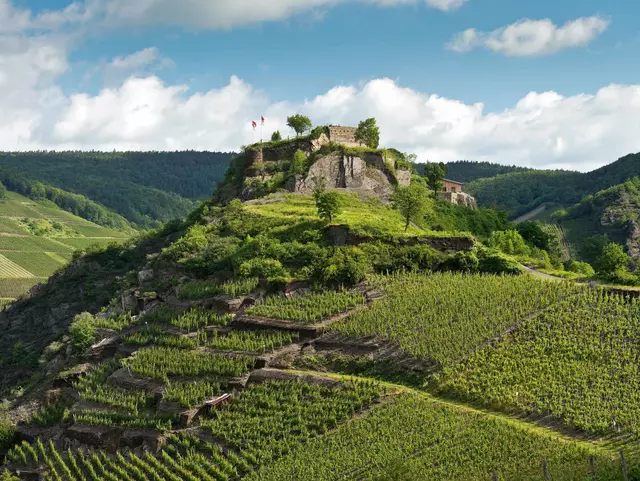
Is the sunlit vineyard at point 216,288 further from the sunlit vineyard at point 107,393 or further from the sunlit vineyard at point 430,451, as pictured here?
the sunlit vineyard at point 430,451

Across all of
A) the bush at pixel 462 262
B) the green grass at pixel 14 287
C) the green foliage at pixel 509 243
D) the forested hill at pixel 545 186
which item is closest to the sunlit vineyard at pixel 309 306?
the bush at pixel 462 262

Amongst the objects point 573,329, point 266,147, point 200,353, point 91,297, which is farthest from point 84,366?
point 266,147

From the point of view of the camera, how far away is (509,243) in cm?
5834

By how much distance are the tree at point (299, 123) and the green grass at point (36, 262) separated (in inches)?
2917

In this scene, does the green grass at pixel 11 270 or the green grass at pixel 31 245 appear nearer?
the green grass at pixel 11 270

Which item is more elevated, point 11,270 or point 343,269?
point 343,269

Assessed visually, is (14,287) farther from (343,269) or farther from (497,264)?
(497,264)

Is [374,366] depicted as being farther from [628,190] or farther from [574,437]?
[628,190]

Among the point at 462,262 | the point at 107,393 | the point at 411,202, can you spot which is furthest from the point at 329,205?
the point at 107,393

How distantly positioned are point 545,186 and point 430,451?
545 ft

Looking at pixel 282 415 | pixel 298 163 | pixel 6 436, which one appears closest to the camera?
pixel 282 415

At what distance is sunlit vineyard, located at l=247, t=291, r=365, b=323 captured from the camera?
4297 centimetres

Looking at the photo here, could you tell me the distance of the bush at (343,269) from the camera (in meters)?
46.1

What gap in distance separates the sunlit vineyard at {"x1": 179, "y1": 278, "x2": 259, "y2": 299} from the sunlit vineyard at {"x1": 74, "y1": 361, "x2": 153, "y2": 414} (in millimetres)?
6989
